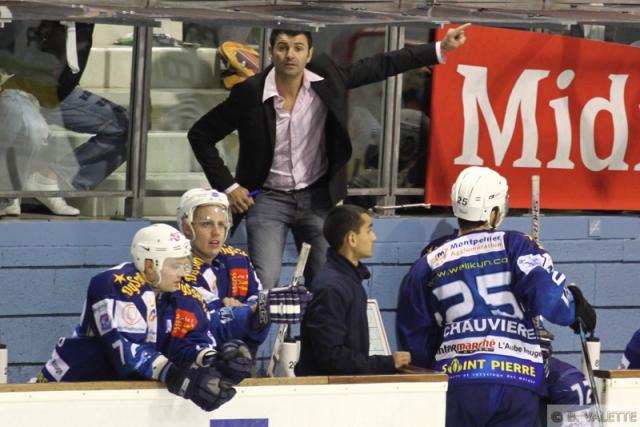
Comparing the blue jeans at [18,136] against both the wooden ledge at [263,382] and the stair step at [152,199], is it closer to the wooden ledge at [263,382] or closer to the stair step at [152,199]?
the stair step at [152,199]

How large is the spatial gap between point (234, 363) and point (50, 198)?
9.65ft

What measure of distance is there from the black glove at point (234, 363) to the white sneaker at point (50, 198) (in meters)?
2.80

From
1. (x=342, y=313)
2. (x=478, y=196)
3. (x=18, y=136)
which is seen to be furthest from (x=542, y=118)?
(x=342, y=313)

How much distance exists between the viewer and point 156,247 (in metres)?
6.65

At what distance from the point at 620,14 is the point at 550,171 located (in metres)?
1.10

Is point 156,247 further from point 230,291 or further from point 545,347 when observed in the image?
point 545,347

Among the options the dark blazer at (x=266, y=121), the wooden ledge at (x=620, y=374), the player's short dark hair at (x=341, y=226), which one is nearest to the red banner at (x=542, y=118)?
the dark blazer at (x=266, y=121)

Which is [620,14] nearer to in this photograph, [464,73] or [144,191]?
[464,73]

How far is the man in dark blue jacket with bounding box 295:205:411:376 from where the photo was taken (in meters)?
7.07

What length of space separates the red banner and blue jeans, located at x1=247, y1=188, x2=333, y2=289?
1.36 meters

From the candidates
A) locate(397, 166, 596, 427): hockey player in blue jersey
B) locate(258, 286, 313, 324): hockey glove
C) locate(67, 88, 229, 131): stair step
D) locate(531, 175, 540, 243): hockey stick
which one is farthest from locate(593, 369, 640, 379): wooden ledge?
locate(67, 88, 229, 131): stair step

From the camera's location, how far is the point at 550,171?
1033cm

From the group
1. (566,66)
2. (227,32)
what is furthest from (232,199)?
(566,66)

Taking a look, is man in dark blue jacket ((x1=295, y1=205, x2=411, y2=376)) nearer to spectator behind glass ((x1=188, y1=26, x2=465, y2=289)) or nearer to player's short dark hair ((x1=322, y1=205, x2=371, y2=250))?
player's short dark hair ((x1=322, y1=205, x2=371, y2=250))
